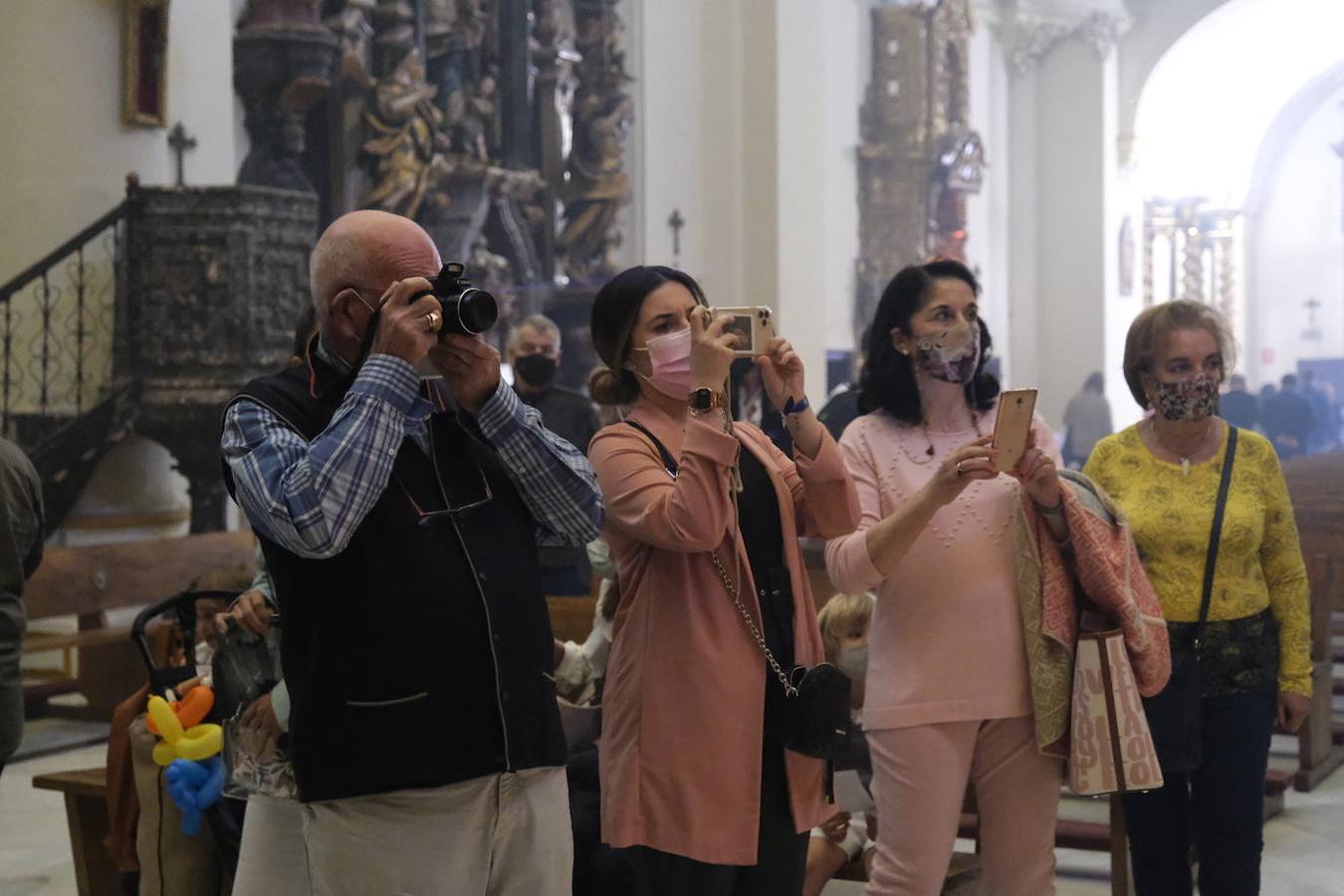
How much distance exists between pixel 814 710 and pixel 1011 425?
709 mm

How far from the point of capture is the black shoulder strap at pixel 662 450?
2.96 meters

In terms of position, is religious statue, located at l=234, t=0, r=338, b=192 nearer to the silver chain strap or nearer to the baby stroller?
the baby stroller

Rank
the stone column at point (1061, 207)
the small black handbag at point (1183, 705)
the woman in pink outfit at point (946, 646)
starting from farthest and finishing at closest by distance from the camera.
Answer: the stone column at point (1061, 207) → the small black handbag at point (1183, 705) → the woman in pink outfit at point (946, 646)

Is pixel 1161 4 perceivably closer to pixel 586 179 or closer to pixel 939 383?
pixel 586 179

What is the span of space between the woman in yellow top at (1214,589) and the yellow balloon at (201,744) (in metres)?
2.20

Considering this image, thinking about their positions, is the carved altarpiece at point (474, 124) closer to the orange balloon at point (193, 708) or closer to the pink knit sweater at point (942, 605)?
the orange balloon at point (193, 708)

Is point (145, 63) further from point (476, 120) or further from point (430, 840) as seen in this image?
point (430, 840)

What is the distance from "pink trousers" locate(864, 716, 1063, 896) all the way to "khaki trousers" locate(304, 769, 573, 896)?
108cm

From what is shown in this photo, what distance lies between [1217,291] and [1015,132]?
7717 mm

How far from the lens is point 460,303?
2.33m

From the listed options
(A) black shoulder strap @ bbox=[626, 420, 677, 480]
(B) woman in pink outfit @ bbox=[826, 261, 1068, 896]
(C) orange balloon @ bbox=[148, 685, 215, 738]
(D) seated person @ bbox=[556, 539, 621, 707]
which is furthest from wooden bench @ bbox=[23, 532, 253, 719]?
(A) black shoulder strap @ bbox=[626, 420, 677, 480]

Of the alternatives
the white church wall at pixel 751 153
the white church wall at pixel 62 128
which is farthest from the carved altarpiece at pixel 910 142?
the white church wall at pixel 62 128

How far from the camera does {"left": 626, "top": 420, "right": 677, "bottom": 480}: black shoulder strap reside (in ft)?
9.73

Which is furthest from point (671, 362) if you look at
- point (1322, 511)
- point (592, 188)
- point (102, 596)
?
point (592, 188)
